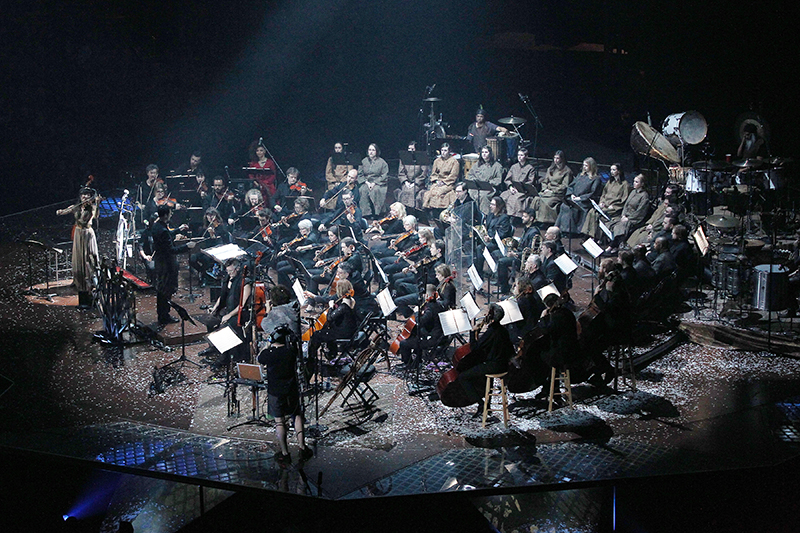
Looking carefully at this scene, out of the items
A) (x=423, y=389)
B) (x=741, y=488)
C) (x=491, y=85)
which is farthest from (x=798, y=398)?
(x=491, y=85)

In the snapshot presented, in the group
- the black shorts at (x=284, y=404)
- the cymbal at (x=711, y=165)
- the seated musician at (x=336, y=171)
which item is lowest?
the black shorts at (x=284, y=404)

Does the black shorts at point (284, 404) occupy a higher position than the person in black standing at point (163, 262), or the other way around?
the person in black standing at point (163, 262)

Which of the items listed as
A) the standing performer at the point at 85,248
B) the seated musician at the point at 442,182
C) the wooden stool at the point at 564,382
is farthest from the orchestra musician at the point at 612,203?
the standing performer at the point at 85,248

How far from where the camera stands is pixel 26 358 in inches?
356

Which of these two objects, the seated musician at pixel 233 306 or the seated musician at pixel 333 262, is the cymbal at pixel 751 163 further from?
the seated musician at pixel 233 306

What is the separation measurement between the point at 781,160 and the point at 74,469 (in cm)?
1122

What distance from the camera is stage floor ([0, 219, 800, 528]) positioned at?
631 cm

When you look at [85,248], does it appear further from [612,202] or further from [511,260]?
[612,202]

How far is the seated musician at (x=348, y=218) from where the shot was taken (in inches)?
466

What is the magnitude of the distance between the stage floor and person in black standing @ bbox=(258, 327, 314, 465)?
20 centimetres

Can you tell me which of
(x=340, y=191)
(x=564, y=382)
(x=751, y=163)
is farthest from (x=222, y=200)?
(x=751, y=163)

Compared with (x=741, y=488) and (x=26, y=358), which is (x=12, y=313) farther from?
(x=741, y=488)

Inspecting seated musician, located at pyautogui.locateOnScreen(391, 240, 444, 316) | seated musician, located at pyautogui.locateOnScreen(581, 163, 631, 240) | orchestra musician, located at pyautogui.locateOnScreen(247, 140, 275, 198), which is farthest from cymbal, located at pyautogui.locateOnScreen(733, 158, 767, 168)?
orchestra musician, located at pyautogui.locateOnScreen(247, 140, 275, 198)

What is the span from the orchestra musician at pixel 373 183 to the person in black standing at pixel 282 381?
334 inches
